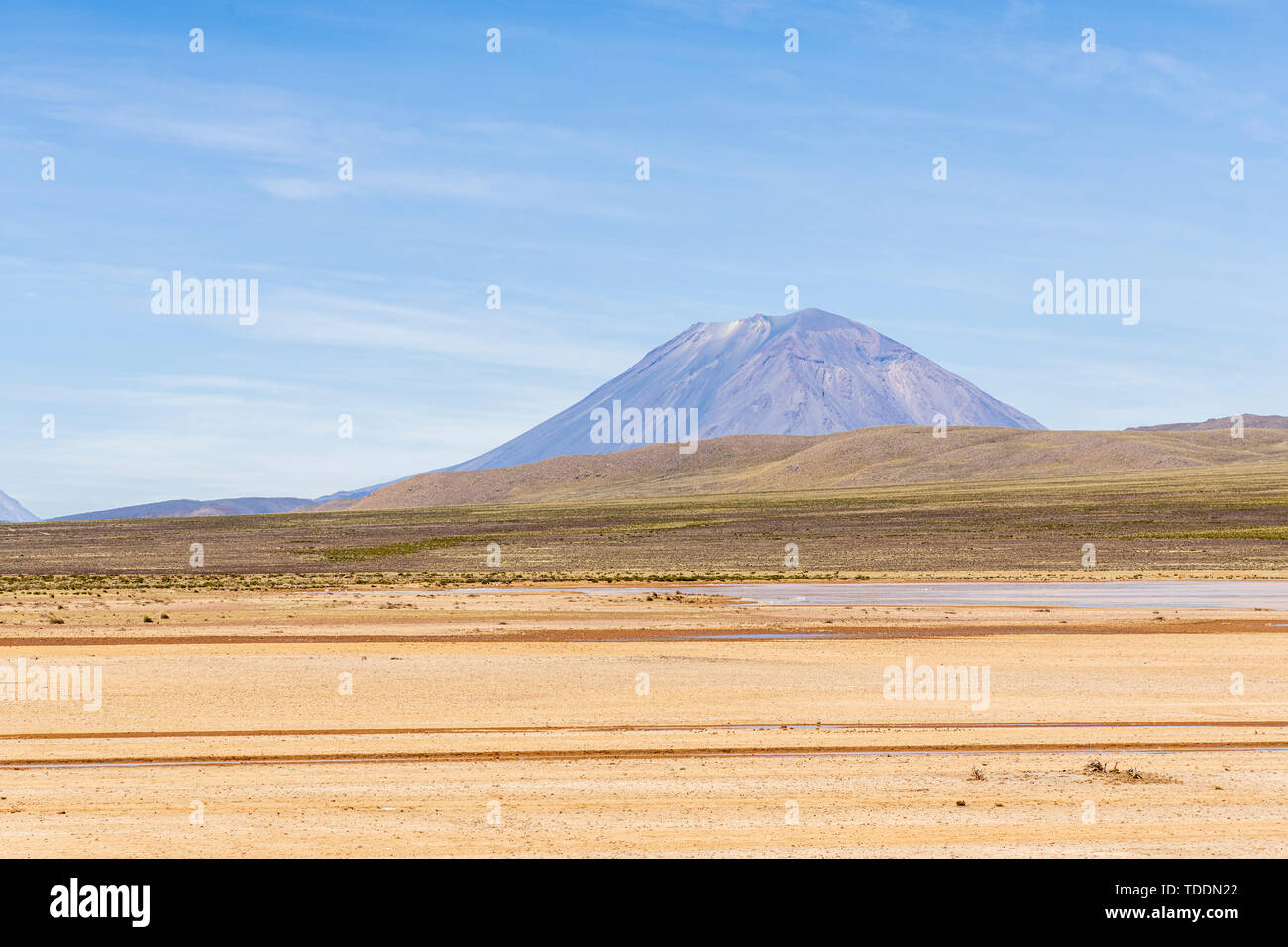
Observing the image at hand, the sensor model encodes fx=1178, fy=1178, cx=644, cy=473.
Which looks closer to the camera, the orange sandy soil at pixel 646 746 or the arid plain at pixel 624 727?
A: the orange sandy soil at pixel 646 746

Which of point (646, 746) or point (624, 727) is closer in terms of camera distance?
point (646, 746)

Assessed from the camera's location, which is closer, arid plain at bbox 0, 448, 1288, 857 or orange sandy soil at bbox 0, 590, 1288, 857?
orange sandy soil at bbox 0, 590, 1288, 857

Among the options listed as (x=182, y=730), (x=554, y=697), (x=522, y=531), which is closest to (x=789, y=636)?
(x=554, y=697)
